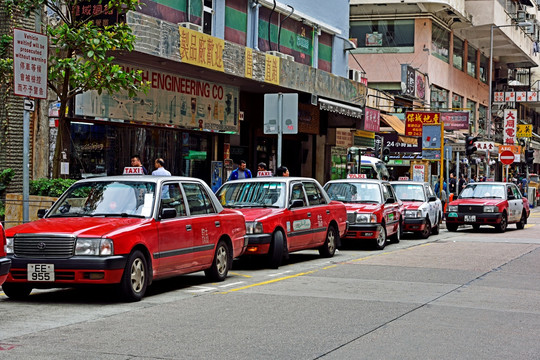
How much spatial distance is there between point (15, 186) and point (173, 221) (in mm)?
7766

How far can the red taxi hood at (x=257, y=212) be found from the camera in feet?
47.6

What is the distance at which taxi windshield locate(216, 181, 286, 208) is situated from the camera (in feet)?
50.7

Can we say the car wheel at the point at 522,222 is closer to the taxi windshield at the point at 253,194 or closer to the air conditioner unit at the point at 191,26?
the air conditioner unit at the point at 191,26

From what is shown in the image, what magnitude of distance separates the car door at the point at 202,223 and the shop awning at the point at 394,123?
95.7 ft

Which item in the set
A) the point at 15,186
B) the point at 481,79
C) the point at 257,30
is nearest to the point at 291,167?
the point at 257,30

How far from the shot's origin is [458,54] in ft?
176

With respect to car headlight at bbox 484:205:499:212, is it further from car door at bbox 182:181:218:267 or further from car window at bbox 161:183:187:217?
car window at bbox 161:183:187:217

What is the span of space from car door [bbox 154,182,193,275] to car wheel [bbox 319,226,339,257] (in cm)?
559

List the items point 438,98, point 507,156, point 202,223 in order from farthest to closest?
point 438,98 < point 507,156 < point 202,223

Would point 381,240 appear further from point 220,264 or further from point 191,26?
point 220,264

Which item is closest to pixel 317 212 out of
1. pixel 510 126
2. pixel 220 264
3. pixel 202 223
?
pixel 220 264

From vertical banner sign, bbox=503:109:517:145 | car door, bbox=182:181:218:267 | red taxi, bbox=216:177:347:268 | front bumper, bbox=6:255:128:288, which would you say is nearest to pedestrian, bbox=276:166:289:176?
red taxi, bbox=216:177:347:268

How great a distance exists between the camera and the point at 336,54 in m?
32.7

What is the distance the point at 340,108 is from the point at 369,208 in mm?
9137
